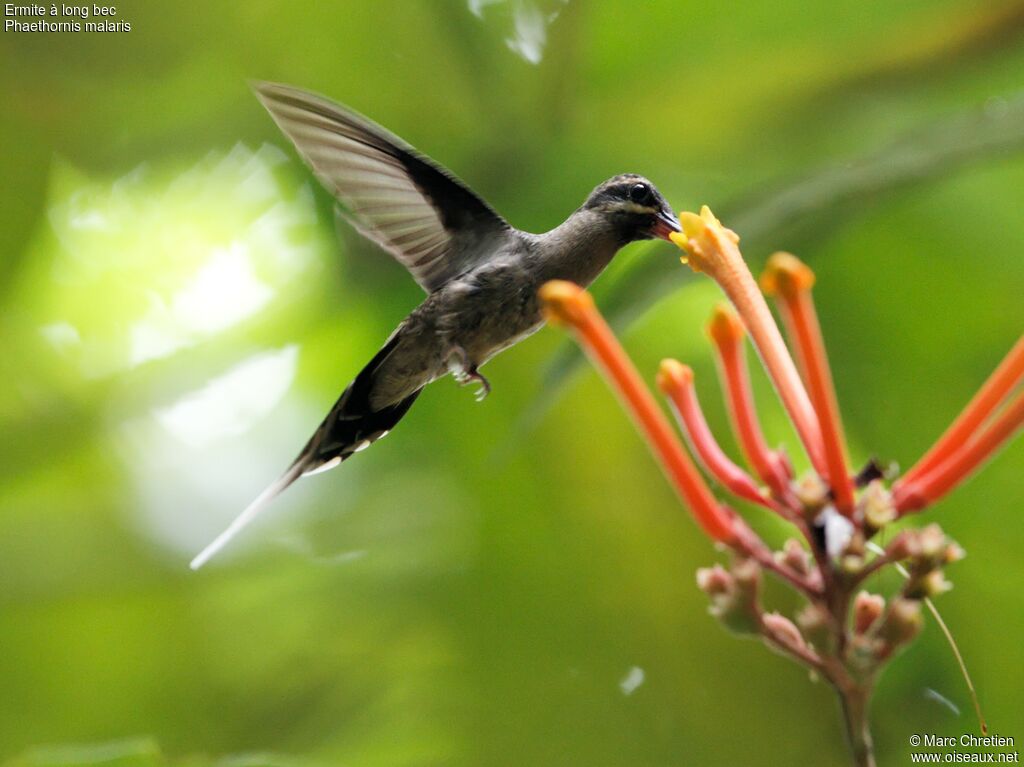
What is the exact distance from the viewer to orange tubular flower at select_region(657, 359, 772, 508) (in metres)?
0.90

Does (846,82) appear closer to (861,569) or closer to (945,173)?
(945,173)

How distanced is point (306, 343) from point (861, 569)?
208cm

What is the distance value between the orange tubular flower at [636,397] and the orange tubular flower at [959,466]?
0.15 m

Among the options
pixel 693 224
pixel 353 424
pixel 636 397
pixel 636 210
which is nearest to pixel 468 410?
pixel 353 424

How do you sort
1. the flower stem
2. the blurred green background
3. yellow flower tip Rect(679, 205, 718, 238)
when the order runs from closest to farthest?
1. the flower stem
2. yellow flower tip Rect(679, 205, 718, 238)
3. the blurred green background

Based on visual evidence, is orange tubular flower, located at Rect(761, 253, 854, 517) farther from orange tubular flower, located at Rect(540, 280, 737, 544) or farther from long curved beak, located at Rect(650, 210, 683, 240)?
long curved beak, located at Rect(650, 210, 683, 240)

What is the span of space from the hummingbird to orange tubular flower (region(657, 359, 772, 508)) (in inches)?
19.4

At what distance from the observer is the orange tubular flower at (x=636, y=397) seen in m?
0.79

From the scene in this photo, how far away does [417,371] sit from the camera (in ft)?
5.28

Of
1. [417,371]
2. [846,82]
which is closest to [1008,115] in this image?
[846,82]

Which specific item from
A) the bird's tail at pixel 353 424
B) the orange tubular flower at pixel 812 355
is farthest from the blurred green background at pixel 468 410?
the orange tubular flower at pixel 812 355

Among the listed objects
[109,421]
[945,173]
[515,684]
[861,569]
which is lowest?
[515,684]

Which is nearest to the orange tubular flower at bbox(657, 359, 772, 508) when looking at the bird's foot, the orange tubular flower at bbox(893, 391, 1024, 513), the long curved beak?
the orange tubular flower at bbox(893, 391, 1024, 513)

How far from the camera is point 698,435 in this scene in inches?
36.6
